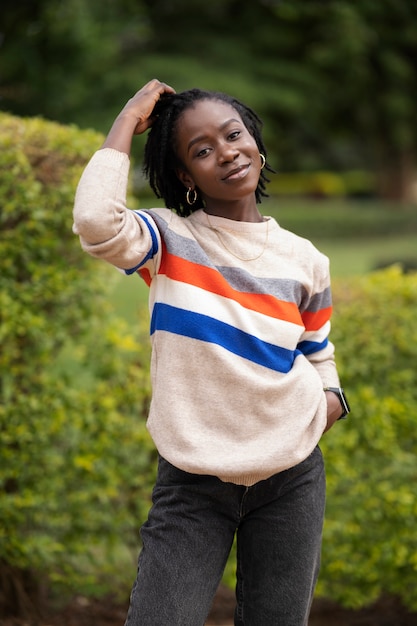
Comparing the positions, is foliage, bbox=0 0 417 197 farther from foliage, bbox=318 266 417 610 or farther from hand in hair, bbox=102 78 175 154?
hand in hair, bbox=102 78 175 154

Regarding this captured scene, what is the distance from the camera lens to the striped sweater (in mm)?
2082

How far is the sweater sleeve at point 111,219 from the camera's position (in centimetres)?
205

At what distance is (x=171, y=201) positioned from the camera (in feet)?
8.07

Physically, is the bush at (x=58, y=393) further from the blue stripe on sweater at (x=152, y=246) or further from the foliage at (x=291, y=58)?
the foliage at (x=291, y=58)

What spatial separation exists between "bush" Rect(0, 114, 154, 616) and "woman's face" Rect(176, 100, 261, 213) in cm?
118

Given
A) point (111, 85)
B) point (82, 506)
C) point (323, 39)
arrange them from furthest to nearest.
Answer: point (323, 39), point (111, 85), point (82, 506)

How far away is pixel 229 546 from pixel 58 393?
1.48m

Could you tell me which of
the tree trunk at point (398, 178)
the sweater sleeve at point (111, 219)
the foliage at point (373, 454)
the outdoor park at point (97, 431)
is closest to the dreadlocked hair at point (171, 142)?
the sweater sleeve at point (111, 219)

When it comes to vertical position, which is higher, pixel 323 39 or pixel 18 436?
pixel 323 39

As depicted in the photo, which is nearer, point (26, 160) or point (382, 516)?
point (26, 160)

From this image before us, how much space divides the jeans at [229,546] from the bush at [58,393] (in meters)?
1.31

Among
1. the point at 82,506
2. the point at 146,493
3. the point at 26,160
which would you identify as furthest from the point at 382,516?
the point at 26,160

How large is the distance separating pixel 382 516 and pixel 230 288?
6.18ft

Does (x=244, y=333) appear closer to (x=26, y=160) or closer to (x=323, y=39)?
(x=26, y=160)
